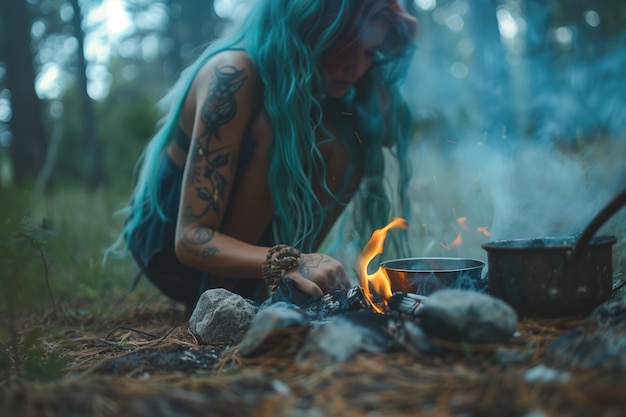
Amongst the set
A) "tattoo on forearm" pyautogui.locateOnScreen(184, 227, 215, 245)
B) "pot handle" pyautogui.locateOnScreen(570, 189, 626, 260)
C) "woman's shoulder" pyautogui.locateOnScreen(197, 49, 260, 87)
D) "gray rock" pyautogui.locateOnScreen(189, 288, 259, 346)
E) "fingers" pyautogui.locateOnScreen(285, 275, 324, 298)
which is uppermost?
"woman's shoulder" pyautogui.locateOnScreen(197, 49, 260, 87)

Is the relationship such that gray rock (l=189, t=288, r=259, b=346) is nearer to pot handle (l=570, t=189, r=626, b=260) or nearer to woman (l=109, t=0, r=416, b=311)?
woman (l=109, t=0, r=416, b=311)

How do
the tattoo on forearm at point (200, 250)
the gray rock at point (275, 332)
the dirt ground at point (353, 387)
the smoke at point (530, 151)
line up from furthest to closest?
the smoke at point (530, 151) → the tattoo on forearm at point (200, 250) → the gray rock at point (275, 332) → the dirt ground at point (353, 387)

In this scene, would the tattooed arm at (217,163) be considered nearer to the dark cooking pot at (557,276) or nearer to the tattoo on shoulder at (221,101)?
the tattoo on shoulder at (221,101)

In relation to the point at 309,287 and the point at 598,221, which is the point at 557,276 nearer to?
the point at 598,221

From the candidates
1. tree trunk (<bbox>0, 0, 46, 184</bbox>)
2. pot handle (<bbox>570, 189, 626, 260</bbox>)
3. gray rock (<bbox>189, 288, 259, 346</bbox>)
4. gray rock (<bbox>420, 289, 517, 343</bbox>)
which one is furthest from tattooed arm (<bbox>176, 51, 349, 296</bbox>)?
tree trunk (<bbox>0, 0, 46, 184</bbox>)

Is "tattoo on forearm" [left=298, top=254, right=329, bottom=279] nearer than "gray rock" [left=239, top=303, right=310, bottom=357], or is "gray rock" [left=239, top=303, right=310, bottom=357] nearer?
"gray rock" [left=239, top=303, right=310, bottom=357]

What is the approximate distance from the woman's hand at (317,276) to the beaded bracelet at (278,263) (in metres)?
0.02

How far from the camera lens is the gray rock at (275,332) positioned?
154 cm

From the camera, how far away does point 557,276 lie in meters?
1.64

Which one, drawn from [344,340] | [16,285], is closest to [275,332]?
[344,340]

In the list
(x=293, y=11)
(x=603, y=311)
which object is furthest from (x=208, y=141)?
(x=603, y=311)

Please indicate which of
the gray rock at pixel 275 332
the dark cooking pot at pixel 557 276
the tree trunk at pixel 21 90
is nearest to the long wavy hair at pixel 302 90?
the gray rock at pixel 275 332

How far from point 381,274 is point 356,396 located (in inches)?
38.9

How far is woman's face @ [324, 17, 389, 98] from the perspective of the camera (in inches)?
96.7
